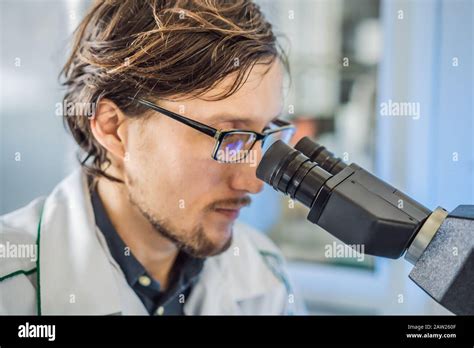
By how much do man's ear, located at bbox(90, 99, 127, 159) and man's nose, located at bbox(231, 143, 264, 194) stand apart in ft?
0.67

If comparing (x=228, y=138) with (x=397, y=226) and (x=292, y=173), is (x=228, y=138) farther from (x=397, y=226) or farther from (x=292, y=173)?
(x=397, y=226)

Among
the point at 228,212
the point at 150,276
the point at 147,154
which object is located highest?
the point at 147,154

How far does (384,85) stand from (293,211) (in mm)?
367

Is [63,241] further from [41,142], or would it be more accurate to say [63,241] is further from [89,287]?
[41,142]

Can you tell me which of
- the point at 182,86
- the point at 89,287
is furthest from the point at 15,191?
the point at 182,86

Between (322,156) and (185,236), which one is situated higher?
(322,156)

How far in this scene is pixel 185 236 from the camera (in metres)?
0.86

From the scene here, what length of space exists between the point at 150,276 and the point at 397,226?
0.47m

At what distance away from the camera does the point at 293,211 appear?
1.20 m

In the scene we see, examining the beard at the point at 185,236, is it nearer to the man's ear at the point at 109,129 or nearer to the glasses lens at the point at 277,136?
the man's ear at the point at 109,129

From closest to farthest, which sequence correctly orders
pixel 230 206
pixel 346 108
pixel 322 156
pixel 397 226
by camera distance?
pixel 397 226 → pixel 322 156 → pixel 230 206 → pixel 346 108

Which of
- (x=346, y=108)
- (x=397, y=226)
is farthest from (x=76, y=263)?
(x=346, y=108)

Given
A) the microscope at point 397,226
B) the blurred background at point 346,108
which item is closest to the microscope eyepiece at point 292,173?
the microscope at point 397,226
